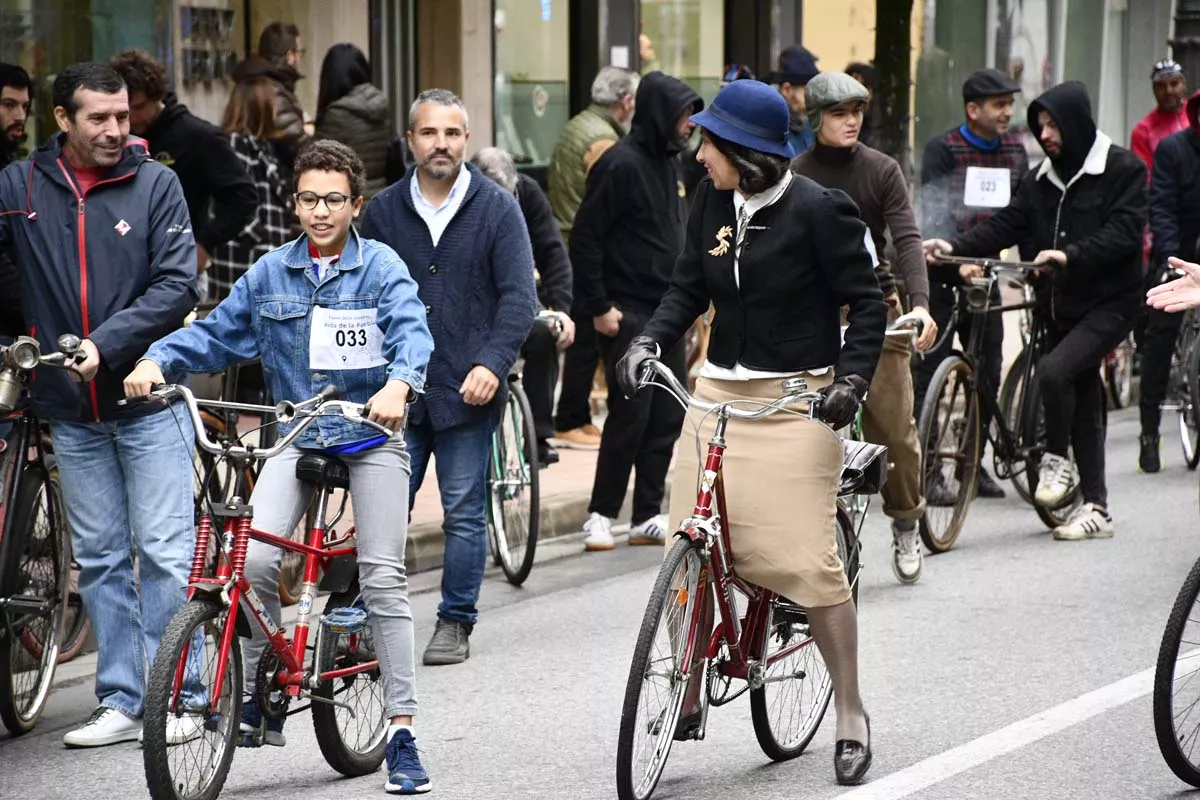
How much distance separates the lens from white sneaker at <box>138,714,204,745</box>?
5.17 metres

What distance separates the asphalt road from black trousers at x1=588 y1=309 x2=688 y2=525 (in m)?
0.32

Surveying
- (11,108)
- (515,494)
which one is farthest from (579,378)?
(11,108)

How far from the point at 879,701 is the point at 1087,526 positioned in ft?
10.8

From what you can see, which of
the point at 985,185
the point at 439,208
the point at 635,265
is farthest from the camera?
the point at 985,185

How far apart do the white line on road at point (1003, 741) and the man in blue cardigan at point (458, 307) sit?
6.89 ft

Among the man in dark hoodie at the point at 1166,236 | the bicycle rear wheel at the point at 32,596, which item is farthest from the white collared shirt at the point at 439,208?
the man in dark hoodie at the point at 1166,236

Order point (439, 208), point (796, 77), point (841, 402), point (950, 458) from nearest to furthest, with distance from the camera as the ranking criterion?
point (841, 402), point (439, 208), point (950, 458), point (796, 77)

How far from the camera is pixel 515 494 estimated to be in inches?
354

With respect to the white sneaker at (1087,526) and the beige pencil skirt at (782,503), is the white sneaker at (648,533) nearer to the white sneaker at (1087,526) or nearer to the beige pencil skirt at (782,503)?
the white sneaker at (1087,526)

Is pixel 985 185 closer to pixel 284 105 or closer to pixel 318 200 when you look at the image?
pixel 284 105

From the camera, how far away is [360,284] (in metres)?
5.93

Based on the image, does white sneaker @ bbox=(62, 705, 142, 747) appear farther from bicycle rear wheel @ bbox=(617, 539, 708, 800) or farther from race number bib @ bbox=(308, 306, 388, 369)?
bicycle rear wheel @ bbox=(617, 539, 708, 800)

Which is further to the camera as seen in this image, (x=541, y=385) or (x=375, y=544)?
(x=541, y=385)

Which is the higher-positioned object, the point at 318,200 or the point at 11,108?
the point at 11,108
